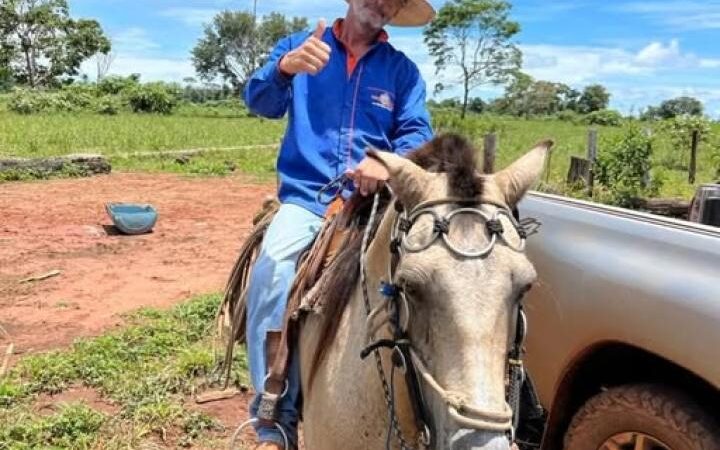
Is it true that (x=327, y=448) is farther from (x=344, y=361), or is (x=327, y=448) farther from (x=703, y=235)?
(x=703, y=235)

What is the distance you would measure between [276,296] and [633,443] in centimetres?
153

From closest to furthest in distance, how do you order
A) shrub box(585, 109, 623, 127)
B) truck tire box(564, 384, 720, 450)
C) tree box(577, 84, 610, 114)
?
1. truck tire box(564, 384, 720, 450)
2. shrub box(585, 109, 623, 127)
3. tree box(577, 84, 610, 114)

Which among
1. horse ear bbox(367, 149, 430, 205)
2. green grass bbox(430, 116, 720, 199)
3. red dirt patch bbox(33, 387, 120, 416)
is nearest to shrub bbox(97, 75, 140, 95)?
green grass bbox(430, 116, 720, 199)

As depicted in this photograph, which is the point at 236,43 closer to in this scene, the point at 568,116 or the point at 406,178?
the point at 568,116

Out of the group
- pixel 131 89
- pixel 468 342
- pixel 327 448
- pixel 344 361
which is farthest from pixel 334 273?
pixel 131 89

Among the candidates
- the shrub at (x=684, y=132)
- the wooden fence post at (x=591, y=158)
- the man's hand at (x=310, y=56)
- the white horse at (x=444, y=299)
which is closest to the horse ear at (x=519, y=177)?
the white horse at (x=444, y=299)

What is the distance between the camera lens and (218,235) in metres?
10.6

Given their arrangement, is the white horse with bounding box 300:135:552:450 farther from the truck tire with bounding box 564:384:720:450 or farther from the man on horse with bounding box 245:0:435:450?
the truck tire with bounding box 564:384:720:450

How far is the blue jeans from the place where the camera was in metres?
2.85

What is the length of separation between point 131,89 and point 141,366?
46.0m

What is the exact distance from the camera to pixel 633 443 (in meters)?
2.76

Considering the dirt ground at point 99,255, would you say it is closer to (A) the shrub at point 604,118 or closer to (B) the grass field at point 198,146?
(B) the grass field at point 198,146

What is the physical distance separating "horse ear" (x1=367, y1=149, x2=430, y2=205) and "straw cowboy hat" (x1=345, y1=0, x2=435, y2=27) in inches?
54.2

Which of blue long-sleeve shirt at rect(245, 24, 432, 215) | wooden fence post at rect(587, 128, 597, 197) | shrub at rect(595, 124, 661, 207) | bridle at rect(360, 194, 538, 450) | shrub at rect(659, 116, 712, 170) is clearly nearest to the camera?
bridle at rect(360, 194, 538, 450)
